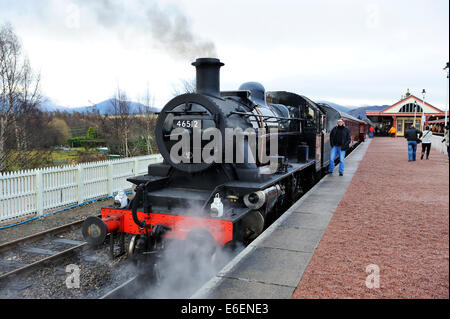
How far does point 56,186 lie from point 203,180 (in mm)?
4852

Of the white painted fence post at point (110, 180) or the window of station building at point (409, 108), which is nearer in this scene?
the white painted fence post at point (110, 180)

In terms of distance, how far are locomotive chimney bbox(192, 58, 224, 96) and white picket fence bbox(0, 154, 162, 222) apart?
4.84 m

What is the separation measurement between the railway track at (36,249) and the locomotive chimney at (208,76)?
11.0 ft

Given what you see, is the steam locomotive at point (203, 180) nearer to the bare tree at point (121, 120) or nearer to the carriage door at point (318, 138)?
the carriage door at point (318, 138)

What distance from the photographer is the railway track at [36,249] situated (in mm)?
5066

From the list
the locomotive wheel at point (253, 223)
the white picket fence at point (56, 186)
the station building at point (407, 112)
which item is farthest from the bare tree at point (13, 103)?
the station building at point (407, 112)

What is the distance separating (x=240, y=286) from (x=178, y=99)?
3.10m

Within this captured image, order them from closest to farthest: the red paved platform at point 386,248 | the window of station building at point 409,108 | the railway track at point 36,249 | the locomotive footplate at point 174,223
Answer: the red paved platform at point 386,248 → the locomotive footplate at point 174,223 → the railway track at point 36,249 → the window of station building at point 409,108

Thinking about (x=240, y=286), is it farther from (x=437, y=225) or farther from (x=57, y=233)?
(x=57, y=233)

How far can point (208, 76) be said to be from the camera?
18.4 ft

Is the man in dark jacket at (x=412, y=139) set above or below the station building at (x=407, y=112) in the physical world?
below

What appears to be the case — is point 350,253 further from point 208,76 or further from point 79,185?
Answer: point 79,185

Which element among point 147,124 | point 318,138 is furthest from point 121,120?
point 318,138
